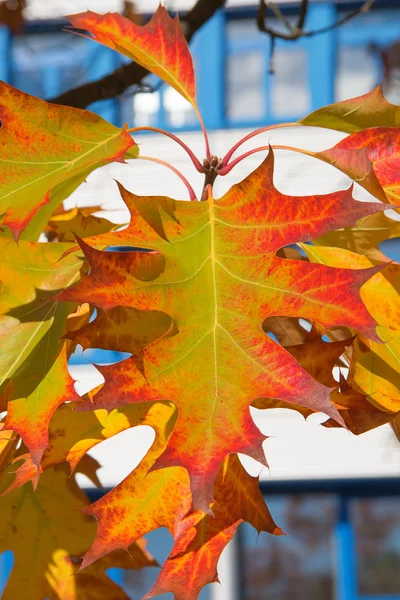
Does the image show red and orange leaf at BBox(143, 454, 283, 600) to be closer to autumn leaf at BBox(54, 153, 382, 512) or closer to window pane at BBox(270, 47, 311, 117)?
autumn leaf at BBox(54, 153, 382, 512)

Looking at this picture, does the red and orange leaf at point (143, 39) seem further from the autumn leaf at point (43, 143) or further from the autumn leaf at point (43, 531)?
the autumn leaf at point (43, 531)

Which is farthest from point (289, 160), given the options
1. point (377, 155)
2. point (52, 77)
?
point (377, 155)

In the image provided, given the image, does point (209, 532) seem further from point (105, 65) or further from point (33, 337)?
point (105, 65)

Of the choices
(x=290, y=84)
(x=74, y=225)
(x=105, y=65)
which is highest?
(x=74, y=225)

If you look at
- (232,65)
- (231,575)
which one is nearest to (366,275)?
(231,575)

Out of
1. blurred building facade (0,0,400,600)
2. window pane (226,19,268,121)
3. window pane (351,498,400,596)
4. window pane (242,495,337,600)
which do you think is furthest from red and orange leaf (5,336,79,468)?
window pane (226,19,268,121)

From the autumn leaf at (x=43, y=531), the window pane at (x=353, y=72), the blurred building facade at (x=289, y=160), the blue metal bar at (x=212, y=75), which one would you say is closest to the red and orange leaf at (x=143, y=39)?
the autumn leaf at (x=43, y=531)

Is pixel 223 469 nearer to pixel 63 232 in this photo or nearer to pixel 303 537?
pixel 63 232
